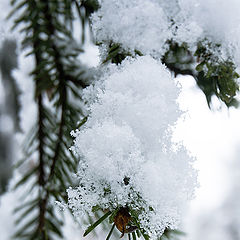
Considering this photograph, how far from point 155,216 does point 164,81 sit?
0.16m

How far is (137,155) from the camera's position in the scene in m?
0.34

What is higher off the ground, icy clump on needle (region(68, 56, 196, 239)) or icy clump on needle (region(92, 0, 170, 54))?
icy clump on needle (region(92, 0, 170, 54))

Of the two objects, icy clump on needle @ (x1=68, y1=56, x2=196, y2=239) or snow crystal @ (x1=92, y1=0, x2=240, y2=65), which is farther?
snow crystal @ (x1=92, y1=0, x2=240, y2=65)

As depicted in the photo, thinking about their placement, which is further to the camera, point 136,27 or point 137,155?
point 136,27

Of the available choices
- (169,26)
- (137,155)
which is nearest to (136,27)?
(169,26)

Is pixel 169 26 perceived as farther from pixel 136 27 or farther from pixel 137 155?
pixel 137 155

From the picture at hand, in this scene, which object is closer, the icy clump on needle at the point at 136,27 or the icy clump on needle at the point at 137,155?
the icy clump on needle at the point at 137,155

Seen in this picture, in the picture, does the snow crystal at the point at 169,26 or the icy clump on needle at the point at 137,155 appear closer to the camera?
the icy clump on needle at the point at 137,155

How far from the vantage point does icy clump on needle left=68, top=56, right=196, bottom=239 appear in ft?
1.10

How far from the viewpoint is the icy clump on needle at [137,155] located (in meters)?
0.34

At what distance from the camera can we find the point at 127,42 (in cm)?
46

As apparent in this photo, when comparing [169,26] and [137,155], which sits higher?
[169,26]

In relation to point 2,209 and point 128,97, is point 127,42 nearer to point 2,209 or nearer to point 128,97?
point 128,97

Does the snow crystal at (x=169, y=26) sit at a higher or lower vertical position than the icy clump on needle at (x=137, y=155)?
higher
